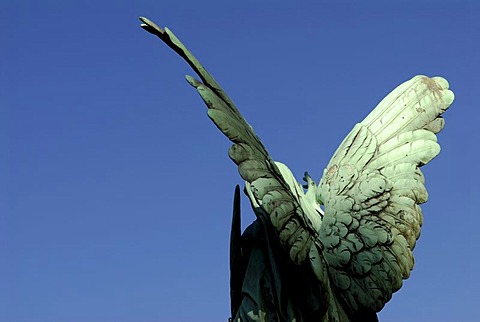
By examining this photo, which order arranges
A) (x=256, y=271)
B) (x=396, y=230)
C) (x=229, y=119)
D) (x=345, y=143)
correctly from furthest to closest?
(x=345, y=143), (x=396, y=230), (x=256, y=271), (x=229, y=119)

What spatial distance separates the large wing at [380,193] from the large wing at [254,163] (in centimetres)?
64

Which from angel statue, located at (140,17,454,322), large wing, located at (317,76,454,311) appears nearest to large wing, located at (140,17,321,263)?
angel statue, located at (140,17,454,322)

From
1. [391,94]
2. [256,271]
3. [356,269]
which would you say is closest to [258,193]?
[256,271]

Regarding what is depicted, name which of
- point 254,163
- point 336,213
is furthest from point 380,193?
point 254,163

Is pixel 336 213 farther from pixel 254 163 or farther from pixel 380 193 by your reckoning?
pixel 254 163

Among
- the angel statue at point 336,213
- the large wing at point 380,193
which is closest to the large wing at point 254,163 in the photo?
the angel statue at point 336,213

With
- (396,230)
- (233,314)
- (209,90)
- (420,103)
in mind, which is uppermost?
(420,103)

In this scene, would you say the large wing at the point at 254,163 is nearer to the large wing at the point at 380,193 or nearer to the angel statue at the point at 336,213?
the angel statue at the point at 336,213

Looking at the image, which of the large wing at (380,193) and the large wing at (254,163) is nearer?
the large wing at (254,163)

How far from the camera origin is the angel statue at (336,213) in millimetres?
5961

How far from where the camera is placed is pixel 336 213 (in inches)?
273

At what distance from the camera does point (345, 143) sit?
750 cm

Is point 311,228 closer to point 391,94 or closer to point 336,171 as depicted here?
point 336,171

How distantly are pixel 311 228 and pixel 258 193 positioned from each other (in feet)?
1.78
